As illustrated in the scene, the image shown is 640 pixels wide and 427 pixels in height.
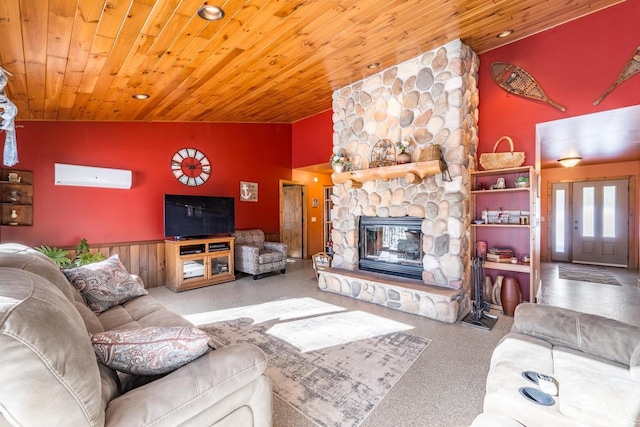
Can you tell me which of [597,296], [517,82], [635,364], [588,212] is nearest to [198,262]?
[635,364]

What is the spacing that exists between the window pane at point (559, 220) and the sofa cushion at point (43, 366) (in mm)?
9063

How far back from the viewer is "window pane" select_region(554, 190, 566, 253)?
7148 millimetres

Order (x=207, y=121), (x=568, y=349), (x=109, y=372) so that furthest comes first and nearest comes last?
1. (x=207, y=121)
2. (x=568, y=349)
3. (x=109, y=372)

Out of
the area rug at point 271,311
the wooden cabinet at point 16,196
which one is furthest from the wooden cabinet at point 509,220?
the wooden cabinet at point 16,196

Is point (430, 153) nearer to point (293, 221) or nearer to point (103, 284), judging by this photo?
point (103, 284)

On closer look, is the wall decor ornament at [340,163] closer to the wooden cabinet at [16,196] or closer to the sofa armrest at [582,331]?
the sofa armrest at [582,331]

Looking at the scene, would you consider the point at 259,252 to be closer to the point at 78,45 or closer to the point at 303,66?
the point at 303,66

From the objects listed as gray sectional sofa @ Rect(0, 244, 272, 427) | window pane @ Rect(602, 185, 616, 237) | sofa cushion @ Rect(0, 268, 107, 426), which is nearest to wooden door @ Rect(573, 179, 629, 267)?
window pane @ Rect(602, 185, 616, 237)

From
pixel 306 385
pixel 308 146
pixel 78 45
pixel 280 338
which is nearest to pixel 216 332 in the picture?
pixel 280 338

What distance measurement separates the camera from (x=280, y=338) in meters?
2.80

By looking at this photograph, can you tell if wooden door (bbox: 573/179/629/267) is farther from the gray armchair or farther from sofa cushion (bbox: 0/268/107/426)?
sofa cushion (bbox: 0/268/107/426)

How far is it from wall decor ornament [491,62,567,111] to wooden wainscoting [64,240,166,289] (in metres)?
5.38

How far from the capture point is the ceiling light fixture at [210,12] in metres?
2.09

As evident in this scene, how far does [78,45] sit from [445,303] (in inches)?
157
